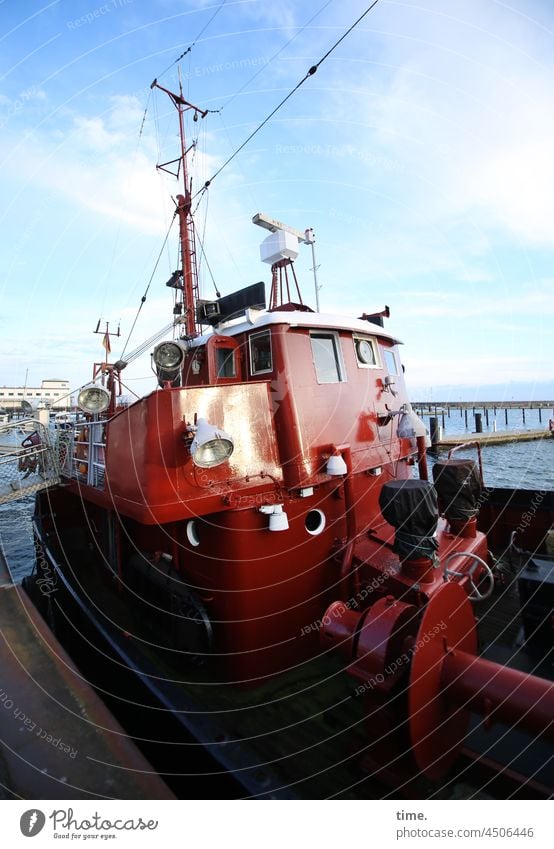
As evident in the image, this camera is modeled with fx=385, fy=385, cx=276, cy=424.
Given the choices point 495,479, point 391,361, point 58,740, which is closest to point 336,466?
point 391,361

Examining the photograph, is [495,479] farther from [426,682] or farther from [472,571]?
[426,682]

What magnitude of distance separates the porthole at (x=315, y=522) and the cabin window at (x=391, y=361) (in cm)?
386

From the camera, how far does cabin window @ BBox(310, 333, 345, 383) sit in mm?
6672

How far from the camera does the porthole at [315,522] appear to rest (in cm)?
629

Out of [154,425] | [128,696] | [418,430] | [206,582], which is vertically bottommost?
[128,696]

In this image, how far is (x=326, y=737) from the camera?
4645 millimetres

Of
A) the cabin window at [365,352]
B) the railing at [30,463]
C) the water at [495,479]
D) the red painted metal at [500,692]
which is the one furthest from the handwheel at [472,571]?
the water at [495,479]

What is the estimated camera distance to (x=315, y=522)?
253 inches

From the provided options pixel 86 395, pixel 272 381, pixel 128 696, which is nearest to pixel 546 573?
pixel 272 381

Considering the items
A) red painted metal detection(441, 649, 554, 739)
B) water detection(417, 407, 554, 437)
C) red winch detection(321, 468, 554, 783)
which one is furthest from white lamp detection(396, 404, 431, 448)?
water detection(417, 407, 554, 437)
